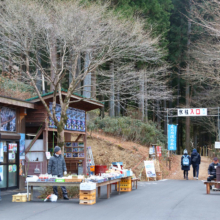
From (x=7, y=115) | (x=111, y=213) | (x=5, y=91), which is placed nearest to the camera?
(x=111, y=213)

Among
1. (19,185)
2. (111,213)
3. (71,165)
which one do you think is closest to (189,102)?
(71,165)

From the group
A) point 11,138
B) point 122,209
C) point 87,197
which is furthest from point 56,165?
point 11,138

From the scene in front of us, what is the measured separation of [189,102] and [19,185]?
24554 mm

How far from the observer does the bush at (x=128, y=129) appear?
91.7 feet

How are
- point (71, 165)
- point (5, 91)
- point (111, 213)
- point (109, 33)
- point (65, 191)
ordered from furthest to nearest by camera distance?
point (5, 91) → point (71, 165) → point (109, 33) → point (65, 191) → point (111, 213)

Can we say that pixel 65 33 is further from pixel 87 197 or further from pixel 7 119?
pixel 87 197

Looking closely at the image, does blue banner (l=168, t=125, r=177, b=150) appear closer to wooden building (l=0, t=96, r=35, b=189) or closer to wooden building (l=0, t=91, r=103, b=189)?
wooden building (l=0, t=91, r=103, b=189)

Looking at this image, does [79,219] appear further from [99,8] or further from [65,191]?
[99,8]

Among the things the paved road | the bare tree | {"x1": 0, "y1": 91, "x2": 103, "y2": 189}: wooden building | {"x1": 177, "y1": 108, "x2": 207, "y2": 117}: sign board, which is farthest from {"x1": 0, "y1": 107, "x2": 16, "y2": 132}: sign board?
{"x1": 177, "y1": 108, "x2": 207, "y2": 117}: sign board

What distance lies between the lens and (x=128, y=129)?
2788cm

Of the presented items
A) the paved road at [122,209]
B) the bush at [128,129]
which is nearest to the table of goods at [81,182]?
the paved road at [122,209]

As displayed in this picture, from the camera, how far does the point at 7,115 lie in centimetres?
1414

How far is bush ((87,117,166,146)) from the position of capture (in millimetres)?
27938

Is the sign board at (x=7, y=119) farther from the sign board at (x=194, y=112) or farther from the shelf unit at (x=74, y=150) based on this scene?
the sign board at (x=194, y=112)
